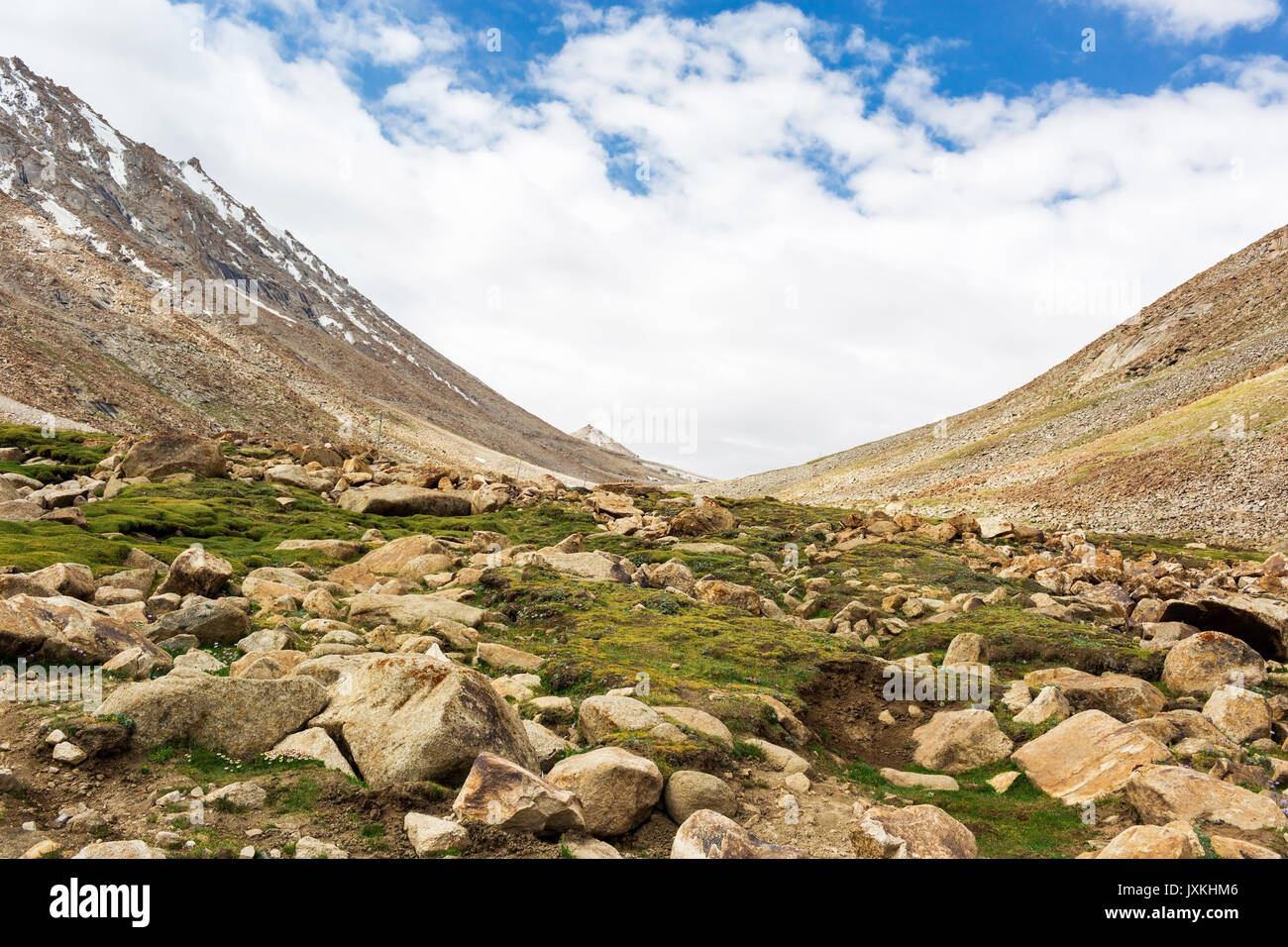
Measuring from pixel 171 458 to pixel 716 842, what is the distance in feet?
185

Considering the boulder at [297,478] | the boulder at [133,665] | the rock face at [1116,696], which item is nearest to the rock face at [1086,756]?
the rock face at [1116,696]

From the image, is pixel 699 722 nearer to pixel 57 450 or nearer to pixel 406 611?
pixel 406 611

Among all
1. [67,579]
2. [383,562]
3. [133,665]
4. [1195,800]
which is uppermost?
[67,579]

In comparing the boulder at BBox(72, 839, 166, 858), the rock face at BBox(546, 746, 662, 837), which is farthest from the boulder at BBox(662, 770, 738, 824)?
the boulder at BBox(72, 839, 166, 858)

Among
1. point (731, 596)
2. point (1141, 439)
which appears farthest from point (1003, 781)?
point (1141, 439)

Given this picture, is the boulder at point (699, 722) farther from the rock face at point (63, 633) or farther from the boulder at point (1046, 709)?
the rock face at point (63, 633)

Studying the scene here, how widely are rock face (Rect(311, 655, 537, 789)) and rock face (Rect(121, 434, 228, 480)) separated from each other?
1906 inches

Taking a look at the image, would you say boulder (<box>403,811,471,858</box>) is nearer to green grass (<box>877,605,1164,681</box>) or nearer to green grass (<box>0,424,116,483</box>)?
green grass (<box>877,605,1164,681</box>)

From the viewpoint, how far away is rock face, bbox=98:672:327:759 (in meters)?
11.9

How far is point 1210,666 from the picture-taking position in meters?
20.9

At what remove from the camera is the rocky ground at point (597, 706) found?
1057 centimetres
